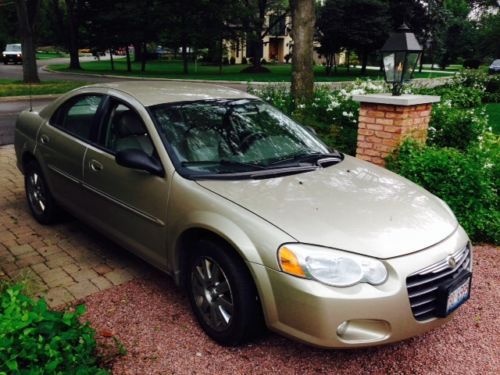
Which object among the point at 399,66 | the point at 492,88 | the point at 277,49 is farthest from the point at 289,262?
the point at 277,49

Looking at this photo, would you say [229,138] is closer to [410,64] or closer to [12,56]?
[410,64]

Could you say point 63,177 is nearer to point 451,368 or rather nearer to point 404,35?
point 451,368

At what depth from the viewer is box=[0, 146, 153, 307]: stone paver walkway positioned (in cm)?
387

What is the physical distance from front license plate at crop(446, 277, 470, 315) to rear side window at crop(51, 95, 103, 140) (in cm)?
309

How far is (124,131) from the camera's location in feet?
12.8

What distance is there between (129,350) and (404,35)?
4.69 m

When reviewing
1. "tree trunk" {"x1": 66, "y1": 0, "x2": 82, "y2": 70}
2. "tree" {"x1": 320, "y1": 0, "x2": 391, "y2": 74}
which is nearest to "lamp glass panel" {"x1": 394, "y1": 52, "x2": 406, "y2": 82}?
"tree" {"x1": 320, "y1": 0, "x2": 391, "y2": 74}

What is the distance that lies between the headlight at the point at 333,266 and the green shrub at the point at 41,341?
118 cm

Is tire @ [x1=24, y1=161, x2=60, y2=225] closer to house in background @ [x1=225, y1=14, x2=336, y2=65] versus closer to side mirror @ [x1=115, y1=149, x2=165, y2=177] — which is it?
side mirror @ [x1=115, y1=149, x2=165, y2=177]

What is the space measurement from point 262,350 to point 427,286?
1.08 meters

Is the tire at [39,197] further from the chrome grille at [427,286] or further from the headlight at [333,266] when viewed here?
the chrome grille at [427,286]

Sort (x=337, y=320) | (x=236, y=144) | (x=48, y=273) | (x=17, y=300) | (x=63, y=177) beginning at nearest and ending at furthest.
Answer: (x=337, y=320) → (x=17, y=300) → (x=236, y=144) → (x=48, y=273) → (x=63, y=177)

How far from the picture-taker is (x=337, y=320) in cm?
253

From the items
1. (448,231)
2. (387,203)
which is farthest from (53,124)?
(448,231)
